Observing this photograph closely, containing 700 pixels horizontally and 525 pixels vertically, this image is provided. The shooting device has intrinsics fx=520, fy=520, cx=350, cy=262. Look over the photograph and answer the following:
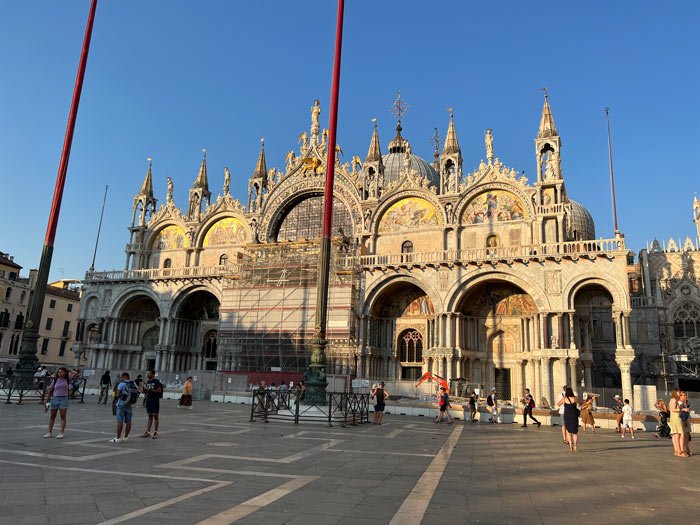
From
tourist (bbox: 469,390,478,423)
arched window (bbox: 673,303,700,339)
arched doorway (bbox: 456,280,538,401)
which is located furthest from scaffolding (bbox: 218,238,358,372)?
arched window (bbox: 673,303,700,339)

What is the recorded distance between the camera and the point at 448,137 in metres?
37.1

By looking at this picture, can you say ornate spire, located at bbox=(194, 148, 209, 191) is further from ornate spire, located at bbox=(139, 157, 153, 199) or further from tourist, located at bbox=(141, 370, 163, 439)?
tourist, located at bbox=(141, 370, 163, 439)

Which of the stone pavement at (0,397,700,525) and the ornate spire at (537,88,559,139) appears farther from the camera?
the ornate spire at (537,88,559,139)

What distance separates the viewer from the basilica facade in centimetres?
3078

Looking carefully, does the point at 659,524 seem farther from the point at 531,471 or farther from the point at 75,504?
the point at 75,504

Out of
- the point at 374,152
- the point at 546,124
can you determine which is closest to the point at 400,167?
the point at 374,152

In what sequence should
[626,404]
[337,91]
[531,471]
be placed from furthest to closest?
1. [337,91]
2. [626,404]
3. [531,471]

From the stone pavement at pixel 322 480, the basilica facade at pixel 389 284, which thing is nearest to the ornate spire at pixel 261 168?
the basilica facade at pixel 389 284

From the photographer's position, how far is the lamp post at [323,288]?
697 inches

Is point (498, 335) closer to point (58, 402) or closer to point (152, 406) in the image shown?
point (152, 406)

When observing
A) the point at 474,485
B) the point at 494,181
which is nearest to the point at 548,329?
the point at 494,181

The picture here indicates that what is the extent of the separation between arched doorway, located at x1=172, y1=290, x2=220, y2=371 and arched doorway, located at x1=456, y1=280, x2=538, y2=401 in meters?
20.3

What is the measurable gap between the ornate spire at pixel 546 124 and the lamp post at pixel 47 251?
26.7 meters

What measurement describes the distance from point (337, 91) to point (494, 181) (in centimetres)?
1699
